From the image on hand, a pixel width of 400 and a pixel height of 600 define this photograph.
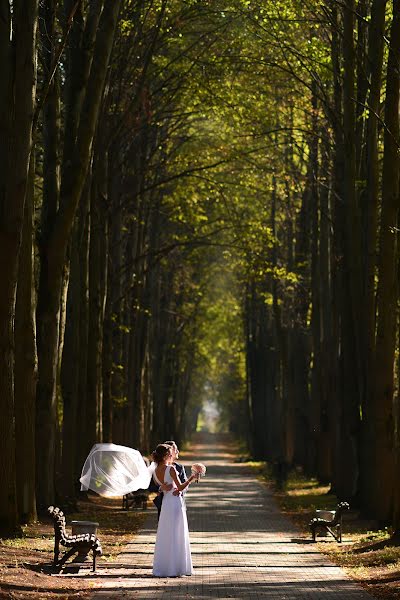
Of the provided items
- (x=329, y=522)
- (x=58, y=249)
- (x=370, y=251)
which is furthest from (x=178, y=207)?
(x=329, y=522)

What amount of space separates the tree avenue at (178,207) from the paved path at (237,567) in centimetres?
193

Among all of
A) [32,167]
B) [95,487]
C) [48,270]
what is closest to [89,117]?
[32,167]

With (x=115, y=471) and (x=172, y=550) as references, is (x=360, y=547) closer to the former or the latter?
(x=115, y=471)

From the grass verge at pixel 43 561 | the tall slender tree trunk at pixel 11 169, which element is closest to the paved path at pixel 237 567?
the grass verge at pixel 43 561

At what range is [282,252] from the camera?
170ft

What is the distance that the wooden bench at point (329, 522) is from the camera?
2058 centimetres

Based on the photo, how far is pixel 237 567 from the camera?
17.0 m

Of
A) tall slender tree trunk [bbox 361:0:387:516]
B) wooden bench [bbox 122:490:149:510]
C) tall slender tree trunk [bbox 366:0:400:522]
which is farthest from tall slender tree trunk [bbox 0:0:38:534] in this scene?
wooden bench [bbox 122:490:149:510]

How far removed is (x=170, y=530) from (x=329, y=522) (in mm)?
5412

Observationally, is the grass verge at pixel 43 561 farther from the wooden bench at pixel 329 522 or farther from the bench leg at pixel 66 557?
the wooden bench at pixel 329 522

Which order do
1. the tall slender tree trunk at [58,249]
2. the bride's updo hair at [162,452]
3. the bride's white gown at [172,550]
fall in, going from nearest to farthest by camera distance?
the bride's white gown at [172,550] < the bride's updo hair at [162,452] < the tall slender tree trunk at [58,249]

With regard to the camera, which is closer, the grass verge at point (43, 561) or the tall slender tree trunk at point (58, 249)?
the grass verge at point (43, 561)

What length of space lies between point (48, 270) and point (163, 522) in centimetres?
631

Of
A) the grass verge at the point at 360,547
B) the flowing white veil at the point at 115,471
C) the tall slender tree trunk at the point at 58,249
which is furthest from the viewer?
the tall slender tree trunk at the point at 58,249
